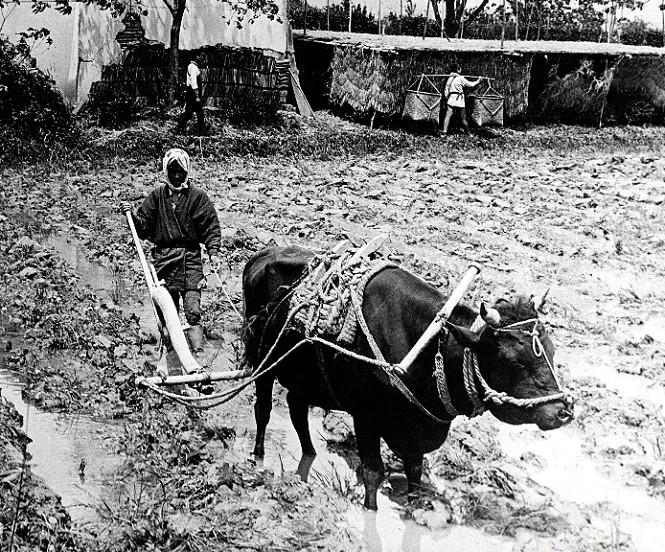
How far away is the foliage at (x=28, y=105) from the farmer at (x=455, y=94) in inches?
317

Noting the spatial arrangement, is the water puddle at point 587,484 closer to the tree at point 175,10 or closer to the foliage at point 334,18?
the tree at point 175,10

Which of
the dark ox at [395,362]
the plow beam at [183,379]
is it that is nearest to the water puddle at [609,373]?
the dark ox at [395,362]

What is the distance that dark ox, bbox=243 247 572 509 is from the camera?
4.13 meters

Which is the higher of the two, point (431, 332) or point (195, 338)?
point (431, 332)

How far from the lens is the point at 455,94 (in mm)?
18891

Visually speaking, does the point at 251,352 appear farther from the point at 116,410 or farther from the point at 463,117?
the point at 463,117

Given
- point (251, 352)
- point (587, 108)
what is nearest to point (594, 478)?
point (251, 352)

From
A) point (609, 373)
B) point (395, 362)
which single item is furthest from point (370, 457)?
point (609, 373)

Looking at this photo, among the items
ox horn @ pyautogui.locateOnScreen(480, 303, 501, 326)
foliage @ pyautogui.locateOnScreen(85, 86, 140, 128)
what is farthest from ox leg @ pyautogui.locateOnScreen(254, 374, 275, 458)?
foliage @ pyautogui.locateOnScreen(85, 86, 140, 128)

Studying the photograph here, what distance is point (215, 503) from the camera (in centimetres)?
451

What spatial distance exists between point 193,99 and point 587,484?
12518 millimetres

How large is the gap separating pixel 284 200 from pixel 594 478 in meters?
7.79

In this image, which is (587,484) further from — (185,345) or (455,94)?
(455,94)

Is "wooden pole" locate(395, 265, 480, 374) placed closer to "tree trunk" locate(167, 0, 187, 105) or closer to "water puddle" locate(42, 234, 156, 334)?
"water puddle" locate(42, 234, 156, 334)
